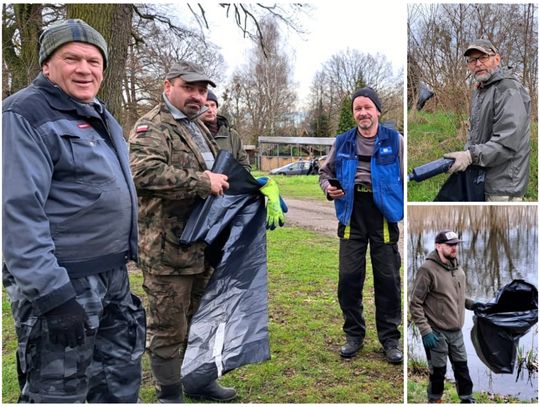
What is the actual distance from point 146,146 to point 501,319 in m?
2.57

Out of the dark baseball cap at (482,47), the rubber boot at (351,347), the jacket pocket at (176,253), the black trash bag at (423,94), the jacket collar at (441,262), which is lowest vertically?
the rubber boot at (351,347)

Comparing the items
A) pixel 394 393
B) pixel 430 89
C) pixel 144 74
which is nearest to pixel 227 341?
pixel 394 393

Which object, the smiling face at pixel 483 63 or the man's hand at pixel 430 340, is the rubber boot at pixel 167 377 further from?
the smiling face at pixel 483 63

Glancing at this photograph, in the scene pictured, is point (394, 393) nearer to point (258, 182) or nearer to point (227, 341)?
point (227, 341)

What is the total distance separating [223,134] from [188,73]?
73 centimetres

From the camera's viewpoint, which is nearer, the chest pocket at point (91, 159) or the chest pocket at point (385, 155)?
the chest pocket at point (91, 159)

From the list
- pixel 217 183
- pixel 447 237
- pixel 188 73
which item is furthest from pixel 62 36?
pixel 447 237

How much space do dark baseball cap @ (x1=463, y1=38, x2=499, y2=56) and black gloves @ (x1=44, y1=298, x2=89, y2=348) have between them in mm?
2570

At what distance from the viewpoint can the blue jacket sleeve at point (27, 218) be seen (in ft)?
6.35

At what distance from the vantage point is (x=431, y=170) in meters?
2.80

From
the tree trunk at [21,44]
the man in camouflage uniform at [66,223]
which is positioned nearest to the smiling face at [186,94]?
the man in camouflage uniform at [66,223]

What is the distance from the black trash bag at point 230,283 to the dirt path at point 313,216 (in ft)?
20.0

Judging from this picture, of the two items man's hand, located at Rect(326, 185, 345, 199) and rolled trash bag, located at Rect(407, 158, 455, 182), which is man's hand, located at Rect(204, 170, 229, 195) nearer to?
man's hand, located at Rect(326, 185, 345, 199)

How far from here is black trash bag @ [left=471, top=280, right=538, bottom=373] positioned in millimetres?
3166
